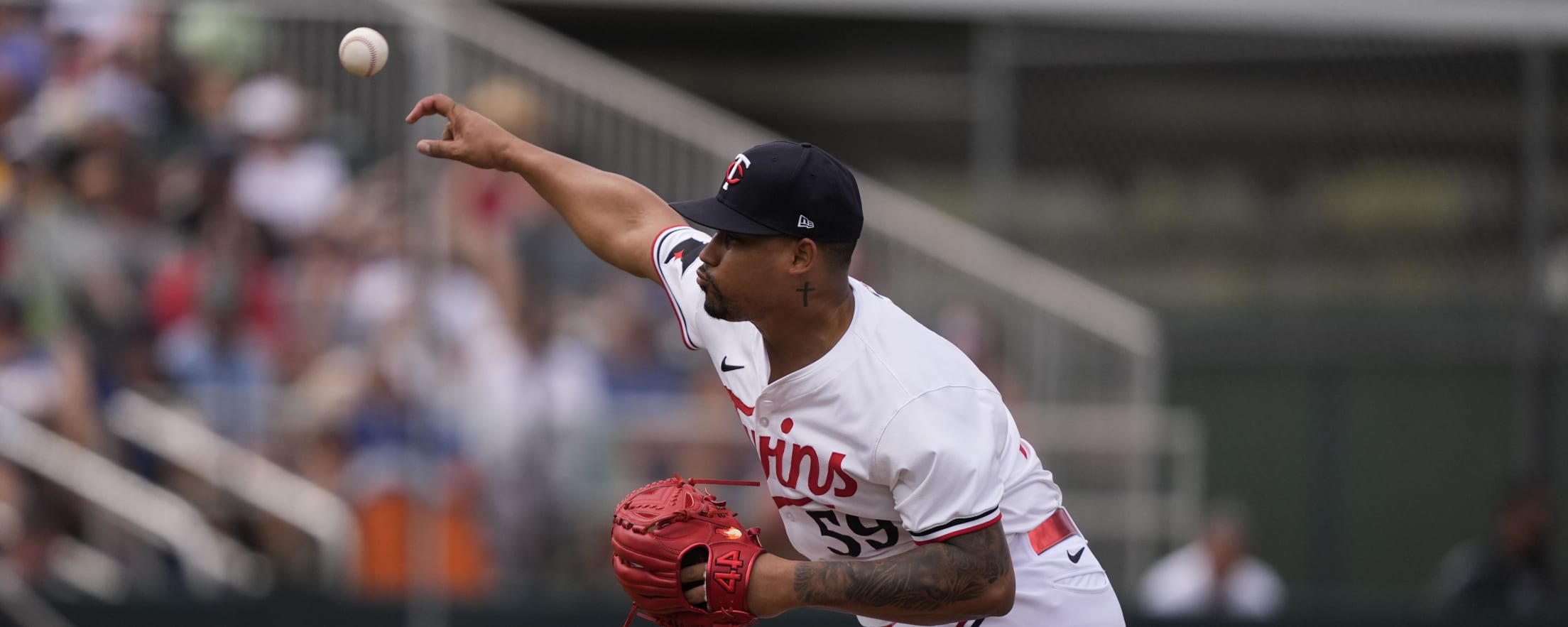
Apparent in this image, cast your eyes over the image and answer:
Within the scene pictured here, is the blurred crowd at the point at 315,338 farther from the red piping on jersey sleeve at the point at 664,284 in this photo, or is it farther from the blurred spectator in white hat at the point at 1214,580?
the red piping on jersey sleeve at the point at 664,284

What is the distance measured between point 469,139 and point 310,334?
4231mm

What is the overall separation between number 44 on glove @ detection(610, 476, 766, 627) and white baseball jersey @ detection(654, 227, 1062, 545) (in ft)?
0.78

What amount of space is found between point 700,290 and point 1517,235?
28.0 ft

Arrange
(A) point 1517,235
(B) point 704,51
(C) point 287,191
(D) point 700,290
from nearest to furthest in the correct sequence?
(D) point 700,290 → (C) point 287,191 → (A) point 1517,235 → (B) point 704,51

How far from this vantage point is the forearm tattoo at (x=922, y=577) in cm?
383

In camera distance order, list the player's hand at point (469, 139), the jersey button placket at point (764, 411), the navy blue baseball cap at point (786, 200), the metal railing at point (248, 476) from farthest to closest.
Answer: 1. the metal railing at point (248, 476)
2. the player's hand at point (469, 139)
3. the jersey button placket at point (764, 411)
4. the navy blue baseball cap at point (786, 200)

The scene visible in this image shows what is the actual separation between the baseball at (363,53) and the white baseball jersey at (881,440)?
1059mm

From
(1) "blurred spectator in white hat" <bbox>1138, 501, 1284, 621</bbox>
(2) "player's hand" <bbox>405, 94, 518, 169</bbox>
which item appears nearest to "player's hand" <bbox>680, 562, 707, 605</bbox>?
(2) "player's hand" <bbox>405, 94, 518, 169</bbox>

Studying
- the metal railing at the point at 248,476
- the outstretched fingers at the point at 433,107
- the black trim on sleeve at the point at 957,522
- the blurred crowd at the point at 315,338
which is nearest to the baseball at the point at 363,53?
the outstretched fingers at the point at 433,107

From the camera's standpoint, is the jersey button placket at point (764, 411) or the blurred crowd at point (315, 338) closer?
the jersey button placket at point (764, 411)

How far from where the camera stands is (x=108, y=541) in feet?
28.9

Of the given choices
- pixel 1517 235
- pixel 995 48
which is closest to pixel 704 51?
pixel 995 48

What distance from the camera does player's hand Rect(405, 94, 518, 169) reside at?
4.61 metres

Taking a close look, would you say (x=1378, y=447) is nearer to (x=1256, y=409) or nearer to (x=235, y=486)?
(x=1256, y=409)
